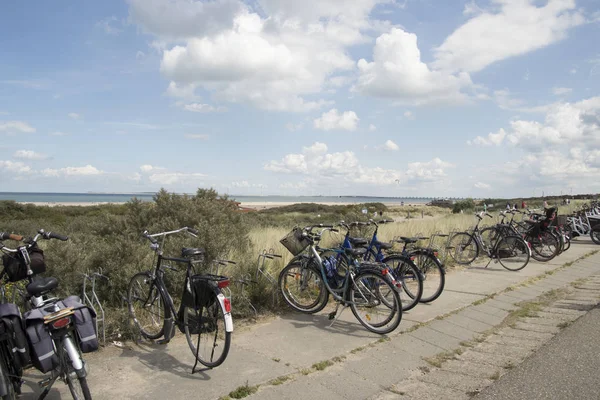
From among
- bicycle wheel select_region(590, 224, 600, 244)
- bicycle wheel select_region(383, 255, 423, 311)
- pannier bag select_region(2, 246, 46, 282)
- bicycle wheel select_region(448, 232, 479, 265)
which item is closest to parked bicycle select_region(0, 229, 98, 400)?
pannier bag select_region(2, 246, 46, 282)

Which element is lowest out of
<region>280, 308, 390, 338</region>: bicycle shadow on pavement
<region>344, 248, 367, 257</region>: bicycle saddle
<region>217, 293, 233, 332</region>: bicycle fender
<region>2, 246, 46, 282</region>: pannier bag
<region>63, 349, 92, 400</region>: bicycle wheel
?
<region>280, 308, 390, 338</region>: bicycle shadow on pavement

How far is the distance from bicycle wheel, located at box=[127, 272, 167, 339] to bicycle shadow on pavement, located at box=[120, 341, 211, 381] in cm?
19

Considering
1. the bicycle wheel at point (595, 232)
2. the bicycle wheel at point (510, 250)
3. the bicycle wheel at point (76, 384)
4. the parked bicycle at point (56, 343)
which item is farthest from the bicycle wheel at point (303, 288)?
the bicycle wheel at point (595, 232)

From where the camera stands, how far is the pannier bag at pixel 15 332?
3.08 m

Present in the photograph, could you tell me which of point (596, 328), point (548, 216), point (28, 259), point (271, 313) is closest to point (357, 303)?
point (271, 313)

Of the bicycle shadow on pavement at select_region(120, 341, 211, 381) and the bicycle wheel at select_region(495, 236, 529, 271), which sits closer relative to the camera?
the bicycle shadow on pavement at select_region(120, 341, 211, 381)

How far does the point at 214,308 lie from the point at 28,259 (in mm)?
1666

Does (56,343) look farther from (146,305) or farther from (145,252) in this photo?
(145,252)

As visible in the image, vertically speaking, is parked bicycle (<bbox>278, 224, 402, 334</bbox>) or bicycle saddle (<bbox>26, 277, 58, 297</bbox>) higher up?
bicycle saddle (<bbox>26, 277, 58, 297</bbox>)

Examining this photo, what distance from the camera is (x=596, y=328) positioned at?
5449mm

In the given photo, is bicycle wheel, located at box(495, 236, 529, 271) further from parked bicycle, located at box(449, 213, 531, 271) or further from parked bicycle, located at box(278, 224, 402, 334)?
parked bicycle, located at box(278, 224, 402, 334)

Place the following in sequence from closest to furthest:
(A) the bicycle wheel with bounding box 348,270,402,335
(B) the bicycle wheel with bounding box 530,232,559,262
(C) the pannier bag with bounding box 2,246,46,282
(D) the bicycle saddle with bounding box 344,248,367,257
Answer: (C) the pannier bag with bounding box 2,246,46,282 → (A) the bicycle wheel with bounding box 348,270,402,335 → (D) the bicycle saddle with bounding box 344,248,367,257 → (B) the bicycle wheel with bounding box 530,232,559,262

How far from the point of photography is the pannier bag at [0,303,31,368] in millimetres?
3076

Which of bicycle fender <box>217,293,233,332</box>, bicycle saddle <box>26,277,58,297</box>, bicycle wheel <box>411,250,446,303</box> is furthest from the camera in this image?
bicycle wheel <box>411,250,446,303</box>
